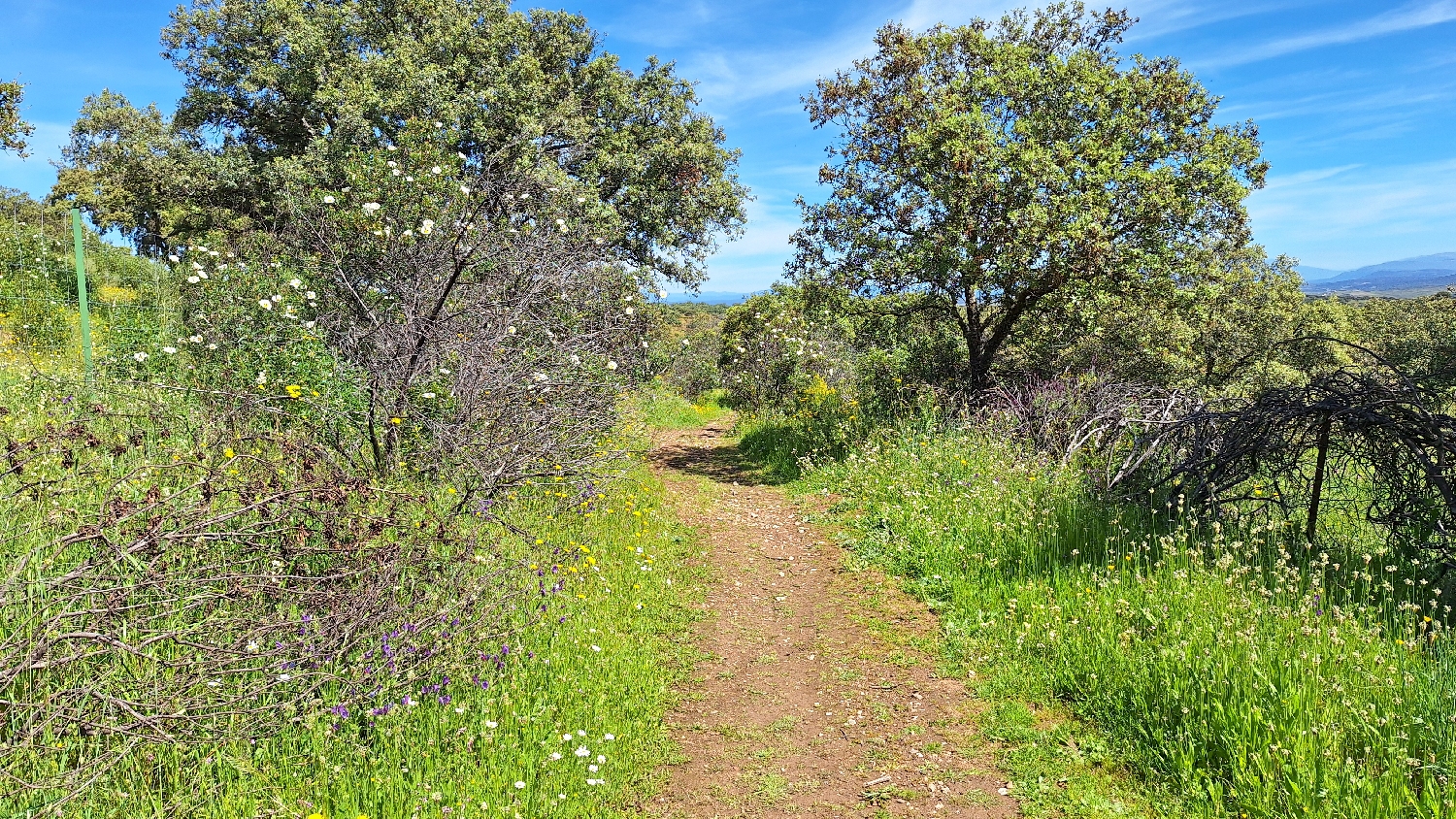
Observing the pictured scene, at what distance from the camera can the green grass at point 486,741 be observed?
3.04m

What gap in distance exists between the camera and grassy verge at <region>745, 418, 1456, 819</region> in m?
3.22

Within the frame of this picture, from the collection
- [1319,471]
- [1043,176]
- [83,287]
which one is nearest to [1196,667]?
[1319,471]

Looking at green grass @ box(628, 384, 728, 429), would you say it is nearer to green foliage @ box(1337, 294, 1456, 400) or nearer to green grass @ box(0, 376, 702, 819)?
green grass @ box(0, 376, 702, 819)

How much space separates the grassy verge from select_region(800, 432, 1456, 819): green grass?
0.01 meters

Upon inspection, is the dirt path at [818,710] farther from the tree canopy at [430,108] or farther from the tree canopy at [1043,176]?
the tree canopy at [430,108]

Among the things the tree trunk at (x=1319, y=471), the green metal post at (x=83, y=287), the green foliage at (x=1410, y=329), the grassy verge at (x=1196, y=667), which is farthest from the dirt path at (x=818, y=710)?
the green foliage at (x=1410, y=329)

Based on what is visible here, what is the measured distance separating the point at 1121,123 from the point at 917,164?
107 inches

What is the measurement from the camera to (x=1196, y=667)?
398 cm

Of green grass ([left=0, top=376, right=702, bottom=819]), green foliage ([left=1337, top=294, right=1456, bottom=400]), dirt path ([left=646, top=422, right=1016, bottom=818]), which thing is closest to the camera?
green grass ([left=0, top=376, right=702, bottom=819])

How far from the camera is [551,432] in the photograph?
7.24 meters

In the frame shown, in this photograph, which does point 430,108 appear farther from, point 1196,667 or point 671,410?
point 1196,667

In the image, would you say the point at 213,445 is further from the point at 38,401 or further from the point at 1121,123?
the point at 1121,123

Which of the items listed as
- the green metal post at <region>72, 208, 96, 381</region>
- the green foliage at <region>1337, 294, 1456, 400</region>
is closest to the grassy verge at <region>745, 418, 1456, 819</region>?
the green metal post at <region>72, 208, 96, 381</region>

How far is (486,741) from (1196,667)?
3.88m
